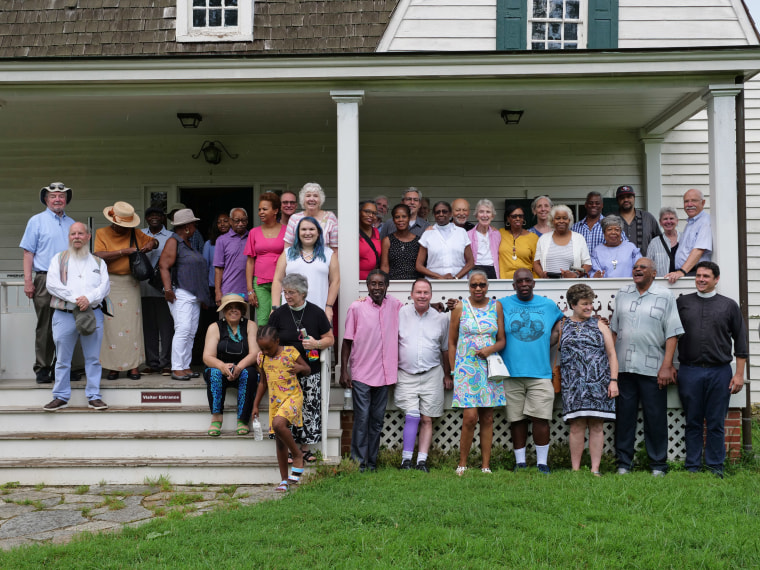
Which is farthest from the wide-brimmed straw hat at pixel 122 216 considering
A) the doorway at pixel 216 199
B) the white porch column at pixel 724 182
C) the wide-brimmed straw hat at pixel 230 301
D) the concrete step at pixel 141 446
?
the white porch column at pixel 724 182

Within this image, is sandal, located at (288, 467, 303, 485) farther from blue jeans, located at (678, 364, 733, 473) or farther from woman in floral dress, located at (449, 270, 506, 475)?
blue jeans, located at (678, 364, 733, 473)

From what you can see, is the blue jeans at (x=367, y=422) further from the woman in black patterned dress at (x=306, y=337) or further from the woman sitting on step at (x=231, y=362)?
the woman sitting on step at (x=231, y=362)

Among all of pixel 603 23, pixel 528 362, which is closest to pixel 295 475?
pixel 528 362

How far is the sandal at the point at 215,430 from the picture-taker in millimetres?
6191

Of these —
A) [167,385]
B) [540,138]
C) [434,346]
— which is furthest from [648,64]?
[167,385]

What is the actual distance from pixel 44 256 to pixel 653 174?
7.41m

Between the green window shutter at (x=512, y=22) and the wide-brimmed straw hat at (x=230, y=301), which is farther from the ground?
the green window shutter at (x=512, y=22)

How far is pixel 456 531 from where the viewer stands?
4.36 m

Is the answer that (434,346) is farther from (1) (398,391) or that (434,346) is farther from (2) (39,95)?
(2) (39,95)

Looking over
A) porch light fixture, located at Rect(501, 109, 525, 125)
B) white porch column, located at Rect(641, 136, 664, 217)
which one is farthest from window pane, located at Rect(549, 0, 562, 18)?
white porch column, located at Rect(641, 136, 664, 217)

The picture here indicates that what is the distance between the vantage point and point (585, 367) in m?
6.08

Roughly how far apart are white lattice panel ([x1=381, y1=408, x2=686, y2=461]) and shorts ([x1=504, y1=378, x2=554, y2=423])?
0.46 meters

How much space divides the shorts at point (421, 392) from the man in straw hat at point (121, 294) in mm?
2677

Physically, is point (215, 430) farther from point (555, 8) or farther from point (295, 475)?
point (555, 8)
